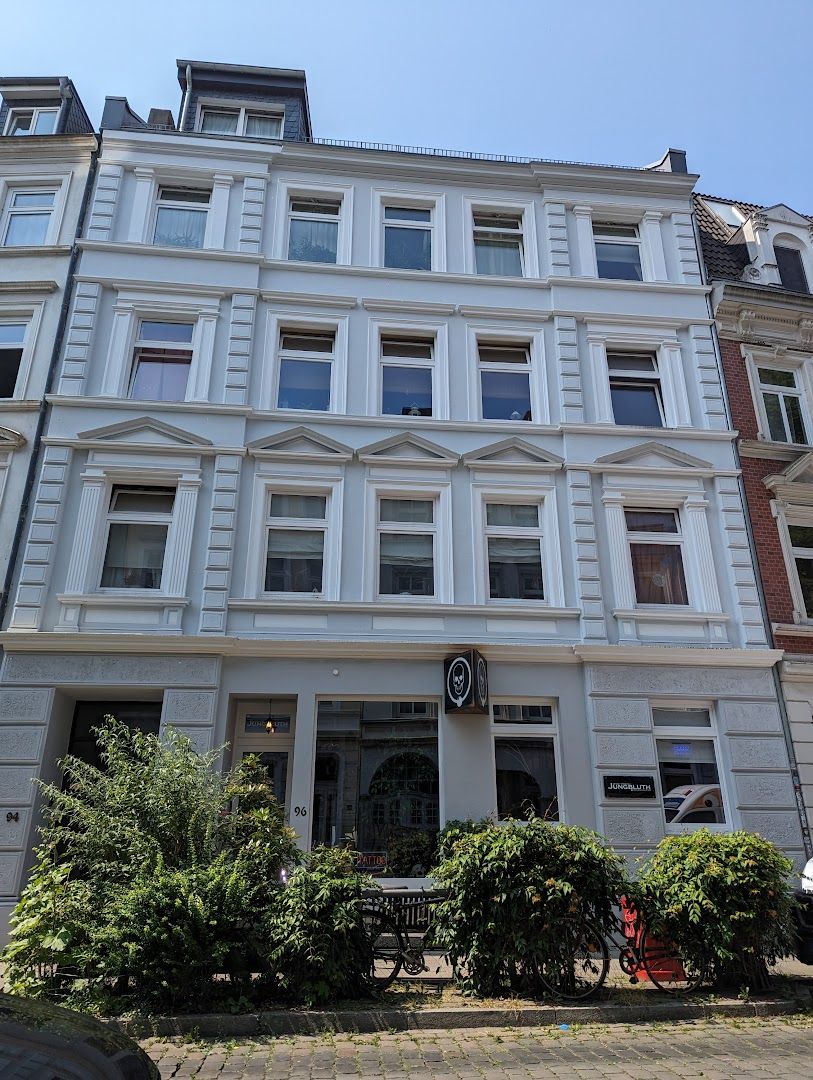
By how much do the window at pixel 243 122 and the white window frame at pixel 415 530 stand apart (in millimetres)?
9266

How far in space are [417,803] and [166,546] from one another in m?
5.83

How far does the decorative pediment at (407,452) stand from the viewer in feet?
44.1

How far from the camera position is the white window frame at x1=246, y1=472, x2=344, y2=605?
1250 centimetres

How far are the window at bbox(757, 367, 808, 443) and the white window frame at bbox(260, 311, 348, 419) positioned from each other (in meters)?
8.35

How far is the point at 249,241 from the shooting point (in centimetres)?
1495

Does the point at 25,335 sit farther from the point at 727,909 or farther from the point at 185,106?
the point at 727,909

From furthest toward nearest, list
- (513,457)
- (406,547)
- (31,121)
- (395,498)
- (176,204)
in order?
(31,121)
(176,204)
(513,457)
(395,498)
(406,547)

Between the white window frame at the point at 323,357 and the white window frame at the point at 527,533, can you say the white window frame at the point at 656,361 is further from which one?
the white window frame at the point at 323,357

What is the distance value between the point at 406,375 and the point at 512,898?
393 inches

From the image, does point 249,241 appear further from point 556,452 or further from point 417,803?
point 417,803

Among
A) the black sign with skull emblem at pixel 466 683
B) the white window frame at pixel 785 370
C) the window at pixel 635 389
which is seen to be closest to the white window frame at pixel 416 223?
the window at pixel 635 389

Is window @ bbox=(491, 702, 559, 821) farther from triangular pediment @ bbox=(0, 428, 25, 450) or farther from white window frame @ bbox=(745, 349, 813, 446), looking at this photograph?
triangular pediment @ bbox=(0, 428, 25, 450)

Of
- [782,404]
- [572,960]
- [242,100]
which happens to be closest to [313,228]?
[242,100]

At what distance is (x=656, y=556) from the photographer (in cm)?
1361
